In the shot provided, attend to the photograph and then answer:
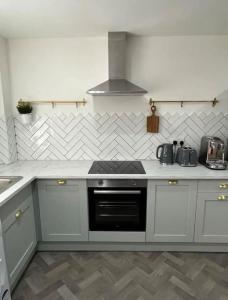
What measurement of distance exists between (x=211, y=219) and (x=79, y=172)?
141 centimetres

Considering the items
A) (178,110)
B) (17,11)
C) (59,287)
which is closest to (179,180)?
(178,110)

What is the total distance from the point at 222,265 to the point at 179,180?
93cm

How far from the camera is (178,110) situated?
2.42 meters

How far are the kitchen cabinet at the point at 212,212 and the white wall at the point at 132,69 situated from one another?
3.11 ft

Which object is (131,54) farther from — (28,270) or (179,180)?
(28,270)

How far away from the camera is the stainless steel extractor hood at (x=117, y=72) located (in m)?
2.00

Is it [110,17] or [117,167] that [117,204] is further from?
[110,17]

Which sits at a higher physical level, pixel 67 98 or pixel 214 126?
pixel 67 98

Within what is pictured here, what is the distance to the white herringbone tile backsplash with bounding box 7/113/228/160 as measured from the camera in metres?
2.44

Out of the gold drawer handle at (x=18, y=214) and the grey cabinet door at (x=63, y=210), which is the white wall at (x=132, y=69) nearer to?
the grey cabinet door at (x=63, y=210)

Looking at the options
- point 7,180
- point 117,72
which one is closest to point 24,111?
point 7,180

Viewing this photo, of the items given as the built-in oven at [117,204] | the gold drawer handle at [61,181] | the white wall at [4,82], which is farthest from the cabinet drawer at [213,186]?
the white wall at [4,82]

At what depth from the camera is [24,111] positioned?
234 cm

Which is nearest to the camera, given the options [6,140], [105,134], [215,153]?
[215,153]
